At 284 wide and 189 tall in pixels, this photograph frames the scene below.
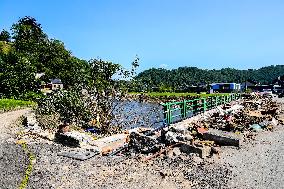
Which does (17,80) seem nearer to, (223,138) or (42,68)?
(42,68)

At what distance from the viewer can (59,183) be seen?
358 inches

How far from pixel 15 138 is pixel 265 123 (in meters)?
12.7

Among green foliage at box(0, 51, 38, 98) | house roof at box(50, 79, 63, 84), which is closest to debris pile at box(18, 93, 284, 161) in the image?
green foliage at box(0, 51, 38, 98)

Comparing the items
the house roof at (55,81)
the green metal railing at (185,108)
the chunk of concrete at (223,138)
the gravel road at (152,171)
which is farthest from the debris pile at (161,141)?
the house roof at (55,81)

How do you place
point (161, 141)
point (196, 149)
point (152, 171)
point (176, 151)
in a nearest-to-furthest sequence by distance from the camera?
point (152, 171) < point (196, 149) < point (176, 151) < point (161, 141)

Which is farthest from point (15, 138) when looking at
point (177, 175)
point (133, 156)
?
point (177, 175)

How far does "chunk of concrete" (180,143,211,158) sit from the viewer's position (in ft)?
37.1

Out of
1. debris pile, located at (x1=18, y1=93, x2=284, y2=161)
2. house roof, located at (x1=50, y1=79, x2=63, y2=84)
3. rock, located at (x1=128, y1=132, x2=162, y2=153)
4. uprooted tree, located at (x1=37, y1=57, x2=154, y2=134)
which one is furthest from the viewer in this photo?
house roof, located at (x1=50, y1=79, x2=63, y2=84)

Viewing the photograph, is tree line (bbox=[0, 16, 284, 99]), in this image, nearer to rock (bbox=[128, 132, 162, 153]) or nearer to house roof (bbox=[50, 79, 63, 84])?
house roof (bbox=[50, 79, 63, 84])

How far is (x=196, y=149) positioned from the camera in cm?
1139

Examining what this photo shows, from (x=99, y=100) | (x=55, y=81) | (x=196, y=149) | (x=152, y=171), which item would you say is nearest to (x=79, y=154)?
(x=152, y=171)

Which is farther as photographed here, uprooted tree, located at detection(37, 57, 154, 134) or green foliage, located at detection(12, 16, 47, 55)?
green foliage, located at detection(12, 16, 47, 55)

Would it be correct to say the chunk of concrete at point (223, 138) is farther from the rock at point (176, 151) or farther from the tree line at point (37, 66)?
the tree line at point (37, 66)

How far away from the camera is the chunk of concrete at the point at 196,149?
37.1ft
